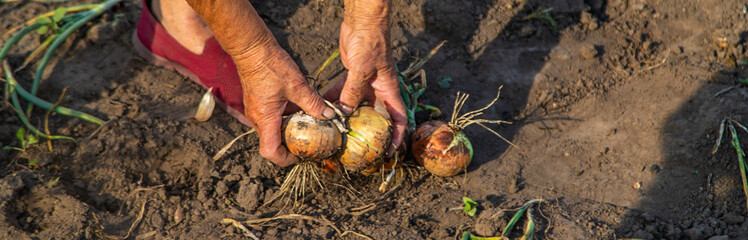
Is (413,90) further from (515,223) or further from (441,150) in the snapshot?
(515,223)

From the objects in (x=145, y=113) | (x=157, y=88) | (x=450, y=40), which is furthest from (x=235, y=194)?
(x=450, y=40)

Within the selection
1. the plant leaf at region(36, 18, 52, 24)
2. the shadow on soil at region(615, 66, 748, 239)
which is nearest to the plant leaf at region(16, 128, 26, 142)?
the plant leaf at region(36, 18, 52, 24)

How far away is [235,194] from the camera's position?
96.1 inches

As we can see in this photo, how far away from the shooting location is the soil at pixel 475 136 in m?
2.21

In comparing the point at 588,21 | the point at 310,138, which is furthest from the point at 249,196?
the point at 588,21

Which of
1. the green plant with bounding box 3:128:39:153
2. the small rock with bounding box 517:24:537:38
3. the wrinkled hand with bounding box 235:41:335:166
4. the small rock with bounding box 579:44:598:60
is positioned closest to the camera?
the wrinkled hand with bounding box 235:41:335:166

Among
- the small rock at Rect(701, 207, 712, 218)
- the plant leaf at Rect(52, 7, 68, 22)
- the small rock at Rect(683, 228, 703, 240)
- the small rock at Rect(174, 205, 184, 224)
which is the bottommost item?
the small rock at Rect(174, 205, 184, 224)

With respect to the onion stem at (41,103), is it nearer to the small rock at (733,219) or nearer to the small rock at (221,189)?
the small rock at (221,189)

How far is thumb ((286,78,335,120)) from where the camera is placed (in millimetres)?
2174

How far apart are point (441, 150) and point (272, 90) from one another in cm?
79

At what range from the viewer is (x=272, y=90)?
2.16 meters

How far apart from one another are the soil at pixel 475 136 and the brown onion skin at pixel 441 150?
0.29ft

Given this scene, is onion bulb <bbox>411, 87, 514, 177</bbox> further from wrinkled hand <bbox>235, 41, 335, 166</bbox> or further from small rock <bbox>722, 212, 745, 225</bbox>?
small rock <bbox>722, 212, 745, 225</bbox>

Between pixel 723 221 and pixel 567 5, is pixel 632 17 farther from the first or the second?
pixel 723 221
